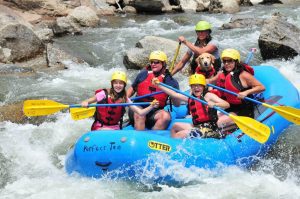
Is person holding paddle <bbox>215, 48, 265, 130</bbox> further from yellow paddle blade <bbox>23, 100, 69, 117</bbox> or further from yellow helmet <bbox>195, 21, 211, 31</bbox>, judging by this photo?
yellow paddle blade <bbox>23, 100, 69, 117</bbox>

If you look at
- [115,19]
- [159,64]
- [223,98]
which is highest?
[159,64]

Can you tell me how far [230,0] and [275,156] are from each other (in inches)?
486

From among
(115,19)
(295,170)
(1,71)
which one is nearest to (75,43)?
(1,71)

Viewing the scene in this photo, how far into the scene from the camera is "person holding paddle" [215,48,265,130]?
5250 mm

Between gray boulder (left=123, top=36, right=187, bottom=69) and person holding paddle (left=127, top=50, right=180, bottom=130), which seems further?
gray boulder (left=123, top=36, right=187, bottom=69)

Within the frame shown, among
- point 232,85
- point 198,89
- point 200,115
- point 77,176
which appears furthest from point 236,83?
point 77,176

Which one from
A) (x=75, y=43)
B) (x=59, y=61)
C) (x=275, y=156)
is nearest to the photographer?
(x=275, y=156)

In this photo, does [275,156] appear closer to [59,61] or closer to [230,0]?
[59,61]

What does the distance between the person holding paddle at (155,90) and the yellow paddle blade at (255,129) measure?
899 mm

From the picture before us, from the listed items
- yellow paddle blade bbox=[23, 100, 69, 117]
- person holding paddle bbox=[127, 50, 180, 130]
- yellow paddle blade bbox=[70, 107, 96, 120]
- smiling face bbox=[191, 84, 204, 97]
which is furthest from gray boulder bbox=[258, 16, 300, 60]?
yellow paddle blade bbox=[23, 100, 69, 117]

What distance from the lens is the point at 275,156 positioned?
548cm

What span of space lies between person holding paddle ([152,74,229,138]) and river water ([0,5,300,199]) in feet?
1.45

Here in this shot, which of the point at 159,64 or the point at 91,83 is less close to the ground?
the point at 159,64

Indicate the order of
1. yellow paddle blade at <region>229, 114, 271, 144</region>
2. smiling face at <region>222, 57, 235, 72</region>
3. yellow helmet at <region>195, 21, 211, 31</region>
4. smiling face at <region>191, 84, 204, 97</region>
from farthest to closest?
yellow helmet at <region>195, 21, 211, 31</region>
smiling face at <region>222, 57, 235, 72</region>
smiling face at <region>191, 84, 204, 97</region>
yellow paddle blade at <region>229, 114, 271, 144</region>
